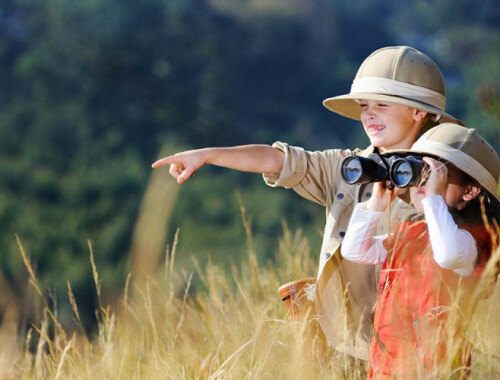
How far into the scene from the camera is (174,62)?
2150 cm

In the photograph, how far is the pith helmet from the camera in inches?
81.2

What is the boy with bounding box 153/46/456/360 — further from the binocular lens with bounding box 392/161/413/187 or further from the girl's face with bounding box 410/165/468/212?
the binocular lens with bounding box 392/161/413/187

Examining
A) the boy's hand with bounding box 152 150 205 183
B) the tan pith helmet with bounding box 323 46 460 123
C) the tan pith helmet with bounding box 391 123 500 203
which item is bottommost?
the boy's hand with bounding box 152 150 205 183

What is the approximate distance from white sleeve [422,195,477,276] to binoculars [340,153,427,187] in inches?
2.5

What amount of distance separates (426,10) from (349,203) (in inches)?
955

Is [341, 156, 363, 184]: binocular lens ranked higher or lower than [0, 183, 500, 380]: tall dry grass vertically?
higher

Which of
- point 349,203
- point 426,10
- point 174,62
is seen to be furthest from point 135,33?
point 349,203

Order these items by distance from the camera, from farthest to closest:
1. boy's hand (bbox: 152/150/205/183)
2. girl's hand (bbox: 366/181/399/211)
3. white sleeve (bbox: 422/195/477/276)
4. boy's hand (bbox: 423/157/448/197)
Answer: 1. boy's hand (bbox: 152/150/205/183)
2. girl's hand (bbox: 366/181/399/211)
3. boy's hand (bbox: 423/157/448/197)
4. white sleeve (bbox: 422/195/477/276)

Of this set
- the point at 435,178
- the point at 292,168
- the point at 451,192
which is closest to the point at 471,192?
the point at 451,192

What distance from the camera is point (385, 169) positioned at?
6.78 feet

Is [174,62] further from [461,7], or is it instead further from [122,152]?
[461,7]

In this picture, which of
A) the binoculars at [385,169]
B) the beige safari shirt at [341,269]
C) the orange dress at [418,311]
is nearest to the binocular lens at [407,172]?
the binoculars at [385,169]

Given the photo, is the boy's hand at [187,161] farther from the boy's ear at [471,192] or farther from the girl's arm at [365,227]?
the boy's ear at [471,192]

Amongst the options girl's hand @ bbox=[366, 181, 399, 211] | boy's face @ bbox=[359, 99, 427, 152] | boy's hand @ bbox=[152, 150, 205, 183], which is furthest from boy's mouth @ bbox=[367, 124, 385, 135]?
boy's hand @ bbox=[152, 150, 205, 183]
